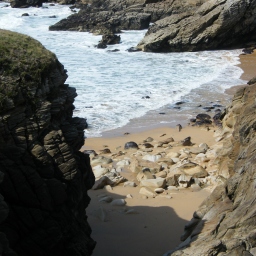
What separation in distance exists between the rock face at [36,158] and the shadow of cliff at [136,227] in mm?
1193

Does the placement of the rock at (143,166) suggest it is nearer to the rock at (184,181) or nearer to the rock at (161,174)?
the rock at (161,174)

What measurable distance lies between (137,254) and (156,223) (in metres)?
1.13

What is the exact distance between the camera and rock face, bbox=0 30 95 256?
6.51m

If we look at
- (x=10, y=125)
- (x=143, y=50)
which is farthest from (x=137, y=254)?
(x=143, y=50)

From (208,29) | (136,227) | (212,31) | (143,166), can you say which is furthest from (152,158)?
(208,29)

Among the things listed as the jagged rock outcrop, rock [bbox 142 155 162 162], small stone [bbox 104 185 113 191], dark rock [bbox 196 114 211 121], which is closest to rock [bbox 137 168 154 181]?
small stone [bbox 104 185 113 191]

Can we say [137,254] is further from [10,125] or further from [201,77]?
[201,77]

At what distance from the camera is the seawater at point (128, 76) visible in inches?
762

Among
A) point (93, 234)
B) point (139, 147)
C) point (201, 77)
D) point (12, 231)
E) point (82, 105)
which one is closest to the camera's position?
point (12, 231)

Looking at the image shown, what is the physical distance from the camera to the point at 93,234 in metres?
9.16

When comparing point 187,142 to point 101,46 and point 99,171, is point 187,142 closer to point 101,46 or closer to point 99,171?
point 99,171

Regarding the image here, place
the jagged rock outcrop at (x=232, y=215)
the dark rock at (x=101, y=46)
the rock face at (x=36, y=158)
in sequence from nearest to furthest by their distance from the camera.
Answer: the jagged rock outcrop at (x=232, y=215) → the rock face at (x=36, y=158) → the dark rock at (x=101, y=46)

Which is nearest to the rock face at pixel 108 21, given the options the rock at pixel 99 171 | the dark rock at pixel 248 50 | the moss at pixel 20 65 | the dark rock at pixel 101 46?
the dark rock at pixel 101 46

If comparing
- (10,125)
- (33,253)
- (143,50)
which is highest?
(10,125)
